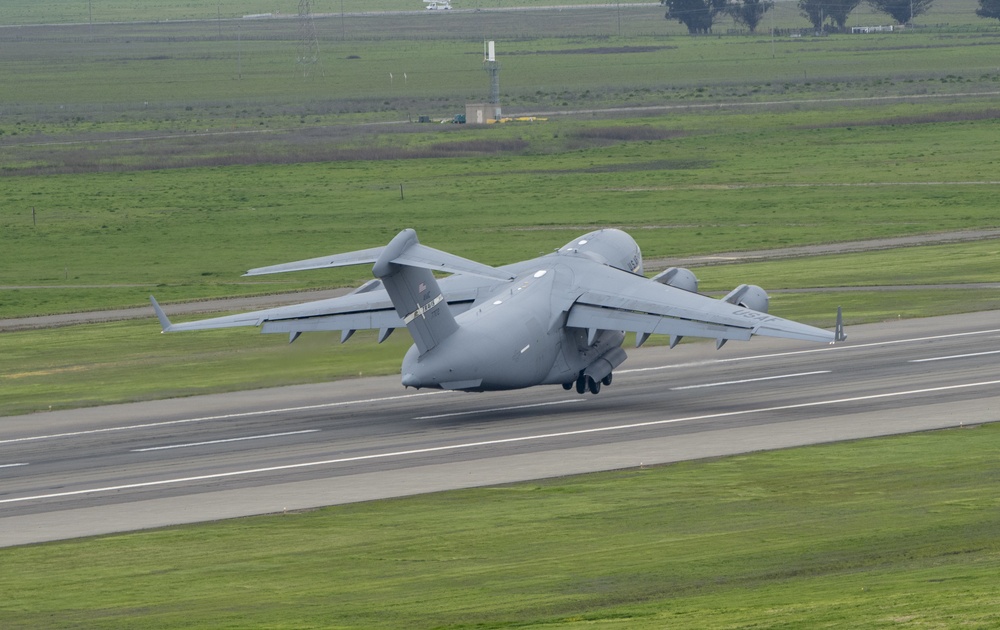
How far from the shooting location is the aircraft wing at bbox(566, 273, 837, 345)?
148 ft

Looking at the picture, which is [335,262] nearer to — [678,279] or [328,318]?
[328,318]

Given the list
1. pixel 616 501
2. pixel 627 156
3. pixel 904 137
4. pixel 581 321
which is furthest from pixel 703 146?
pixel 616 501

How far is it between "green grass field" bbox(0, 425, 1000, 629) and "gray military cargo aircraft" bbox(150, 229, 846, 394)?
676 centimetres

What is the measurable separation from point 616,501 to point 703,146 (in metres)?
104

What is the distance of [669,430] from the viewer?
1784 inches

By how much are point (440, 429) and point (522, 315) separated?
13.7 ft

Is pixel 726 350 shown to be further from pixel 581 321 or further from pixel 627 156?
pixel 627 156

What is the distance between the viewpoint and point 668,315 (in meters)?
47.2

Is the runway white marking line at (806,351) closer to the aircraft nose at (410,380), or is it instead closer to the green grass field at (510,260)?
the green grass field at (510,260)

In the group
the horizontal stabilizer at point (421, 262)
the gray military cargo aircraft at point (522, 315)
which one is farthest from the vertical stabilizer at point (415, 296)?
the horizontal stabilizer at point (421, 262)

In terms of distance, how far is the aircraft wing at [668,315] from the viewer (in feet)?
148

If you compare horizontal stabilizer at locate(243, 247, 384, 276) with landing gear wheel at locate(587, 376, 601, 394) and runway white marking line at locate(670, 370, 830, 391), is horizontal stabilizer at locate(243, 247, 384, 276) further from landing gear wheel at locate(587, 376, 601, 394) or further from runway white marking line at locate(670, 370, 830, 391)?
runway white marking line at locate(670, 370, 830, 391)

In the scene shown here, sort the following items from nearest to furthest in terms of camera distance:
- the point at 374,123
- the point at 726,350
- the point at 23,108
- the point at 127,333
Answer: the point at 726,350 < the point at 127,333 < the point at 374,123 < the point at 23,108

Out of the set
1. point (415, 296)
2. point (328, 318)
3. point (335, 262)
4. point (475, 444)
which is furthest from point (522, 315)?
point (328, 318)
